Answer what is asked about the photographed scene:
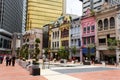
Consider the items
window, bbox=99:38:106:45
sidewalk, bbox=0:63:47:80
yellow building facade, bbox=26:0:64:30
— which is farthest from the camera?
yellow building facade, bbox=26:0:64:30

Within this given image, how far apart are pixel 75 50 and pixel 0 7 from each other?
3038 inches

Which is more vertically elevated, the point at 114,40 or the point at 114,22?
the point at 114,22

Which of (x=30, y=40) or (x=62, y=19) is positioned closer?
(x=62, y=19)

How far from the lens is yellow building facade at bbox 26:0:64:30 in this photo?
11631 centimetres

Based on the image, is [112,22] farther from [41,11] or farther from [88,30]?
[41,11]

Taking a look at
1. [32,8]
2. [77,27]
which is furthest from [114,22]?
[32,8]

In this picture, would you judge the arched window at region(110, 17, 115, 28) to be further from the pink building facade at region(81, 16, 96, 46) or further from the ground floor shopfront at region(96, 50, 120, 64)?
the ground floor shopfront at region(96, 50, 120, 64)

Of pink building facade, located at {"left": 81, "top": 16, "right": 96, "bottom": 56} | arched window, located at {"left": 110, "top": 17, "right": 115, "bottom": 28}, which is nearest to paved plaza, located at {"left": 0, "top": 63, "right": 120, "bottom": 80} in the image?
arched window, located at {"left": 110, "top": 17, "right": 115, "bottom": 28}

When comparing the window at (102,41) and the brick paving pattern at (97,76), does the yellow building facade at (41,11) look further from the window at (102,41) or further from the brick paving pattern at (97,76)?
the brick paving pattern at (97,76)

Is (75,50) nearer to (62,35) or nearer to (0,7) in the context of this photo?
(62,35)

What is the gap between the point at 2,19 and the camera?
11244 centimetres

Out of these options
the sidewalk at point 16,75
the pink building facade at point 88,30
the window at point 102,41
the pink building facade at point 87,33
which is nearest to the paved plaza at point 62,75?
the sidewalk at point 16,75

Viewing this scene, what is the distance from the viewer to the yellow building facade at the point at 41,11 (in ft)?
382

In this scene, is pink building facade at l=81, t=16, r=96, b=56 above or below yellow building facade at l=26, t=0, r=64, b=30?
below
